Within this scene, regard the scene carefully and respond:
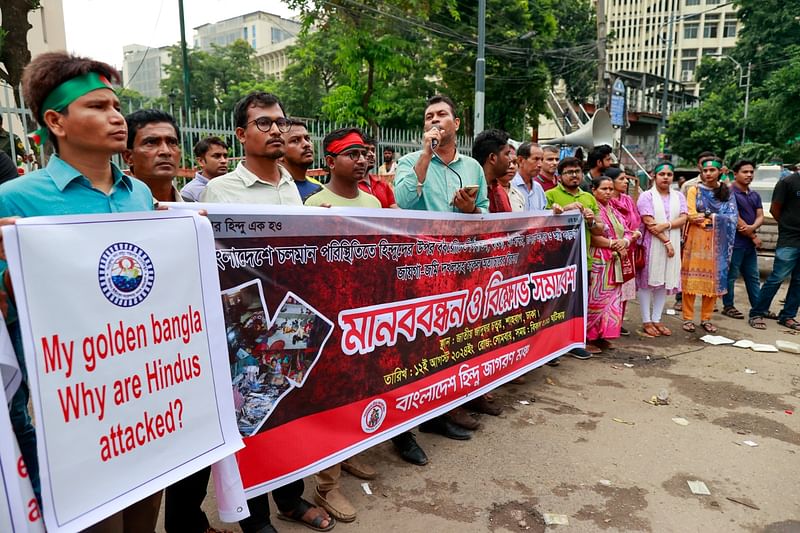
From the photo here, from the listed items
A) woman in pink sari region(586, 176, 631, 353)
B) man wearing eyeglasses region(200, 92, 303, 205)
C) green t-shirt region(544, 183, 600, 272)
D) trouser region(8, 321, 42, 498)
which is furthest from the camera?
woman in pink sari region(586, 176, 631, 353)

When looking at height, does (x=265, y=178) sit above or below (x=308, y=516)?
above

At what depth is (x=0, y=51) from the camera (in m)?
6.07

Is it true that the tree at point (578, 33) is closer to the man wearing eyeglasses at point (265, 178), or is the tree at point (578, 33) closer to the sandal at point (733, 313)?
the sandal at point (733, 313)

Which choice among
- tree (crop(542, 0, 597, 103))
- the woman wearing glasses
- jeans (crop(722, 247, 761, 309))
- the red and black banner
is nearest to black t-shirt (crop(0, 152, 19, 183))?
the red and black banner

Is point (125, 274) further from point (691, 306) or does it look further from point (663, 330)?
point (691, 306)

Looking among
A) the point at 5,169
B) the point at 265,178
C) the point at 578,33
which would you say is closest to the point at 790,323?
the point at 265,178

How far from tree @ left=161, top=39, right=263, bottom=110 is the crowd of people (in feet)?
134

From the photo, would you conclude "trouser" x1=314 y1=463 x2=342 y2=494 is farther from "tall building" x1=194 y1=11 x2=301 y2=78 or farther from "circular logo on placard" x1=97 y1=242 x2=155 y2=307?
"tall building" x1=194 y1=11 x2=301 y2=78

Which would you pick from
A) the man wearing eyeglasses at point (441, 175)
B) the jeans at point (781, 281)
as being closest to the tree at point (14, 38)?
the man wearing eyeglasses at point (441, 175)

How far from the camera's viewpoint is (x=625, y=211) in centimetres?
545

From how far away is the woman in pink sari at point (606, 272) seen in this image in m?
5.15

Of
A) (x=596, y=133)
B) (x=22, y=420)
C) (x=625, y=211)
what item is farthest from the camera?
(x=596, y=133)

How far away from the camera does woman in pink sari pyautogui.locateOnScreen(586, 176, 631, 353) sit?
5.15 meters

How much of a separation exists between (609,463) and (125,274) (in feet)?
9.17
